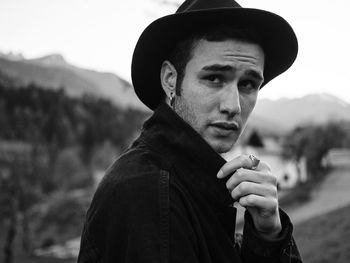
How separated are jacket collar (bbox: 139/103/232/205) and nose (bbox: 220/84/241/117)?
21cm

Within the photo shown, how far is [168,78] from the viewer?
2.07 meters

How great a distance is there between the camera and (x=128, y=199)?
4.69ft

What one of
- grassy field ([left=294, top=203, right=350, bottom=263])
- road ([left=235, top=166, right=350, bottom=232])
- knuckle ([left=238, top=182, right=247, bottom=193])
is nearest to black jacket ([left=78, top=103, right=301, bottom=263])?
knuckle ([left=238, top=182, right=247, bottom=193])

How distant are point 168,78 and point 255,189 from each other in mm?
744

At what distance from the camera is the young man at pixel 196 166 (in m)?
1.42

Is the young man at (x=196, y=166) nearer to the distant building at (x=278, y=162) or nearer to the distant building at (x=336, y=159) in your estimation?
the distant building at (x=336, y=159)

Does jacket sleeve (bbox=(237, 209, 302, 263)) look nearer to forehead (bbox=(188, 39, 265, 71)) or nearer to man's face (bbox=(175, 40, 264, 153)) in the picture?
man's face (bbox=(175, 40, 264, 153))

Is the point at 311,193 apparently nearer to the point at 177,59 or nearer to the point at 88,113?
the point at 177,59

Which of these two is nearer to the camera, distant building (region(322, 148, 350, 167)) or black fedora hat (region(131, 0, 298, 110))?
black fedora hat (region(131, 0, 298, 110))

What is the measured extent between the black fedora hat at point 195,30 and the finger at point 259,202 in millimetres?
797

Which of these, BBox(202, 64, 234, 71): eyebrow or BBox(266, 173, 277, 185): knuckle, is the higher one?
BBox(202, 64, 234, 71): eyebrow

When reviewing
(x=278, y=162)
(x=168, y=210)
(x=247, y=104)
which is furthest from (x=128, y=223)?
(x=278, y=162)

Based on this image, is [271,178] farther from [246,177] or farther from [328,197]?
[328,197]

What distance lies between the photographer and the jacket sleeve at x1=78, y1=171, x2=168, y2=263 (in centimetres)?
135
